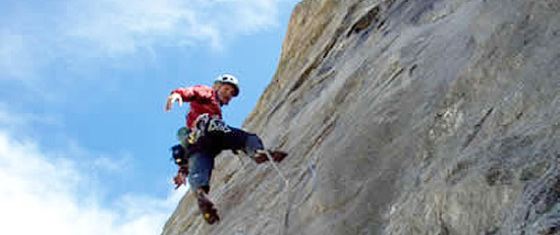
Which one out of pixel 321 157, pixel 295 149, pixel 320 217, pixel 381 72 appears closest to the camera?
pixel 320 217

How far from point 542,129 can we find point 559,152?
12.2 inches

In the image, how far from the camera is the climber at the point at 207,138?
6889 millimetres

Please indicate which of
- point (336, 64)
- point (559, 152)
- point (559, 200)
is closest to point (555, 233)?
point (559, 200)

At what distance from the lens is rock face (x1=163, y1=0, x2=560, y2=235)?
402 cm

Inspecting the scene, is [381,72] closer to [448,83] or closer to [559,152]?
[448,83]

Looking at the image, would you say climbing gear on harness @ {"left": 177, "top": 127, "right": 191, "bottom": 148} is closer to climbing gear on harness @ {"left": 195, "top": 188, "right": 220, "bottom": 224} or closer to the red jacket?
the red jacket

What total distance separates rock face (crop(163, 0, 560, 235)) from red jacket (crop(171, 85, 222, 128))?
846mm

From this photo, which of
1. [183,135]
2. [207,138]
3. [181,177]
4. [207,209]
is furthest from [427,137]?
[181,177]

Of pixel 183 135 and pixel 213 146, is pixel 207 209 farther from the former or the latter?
pixel 183 135

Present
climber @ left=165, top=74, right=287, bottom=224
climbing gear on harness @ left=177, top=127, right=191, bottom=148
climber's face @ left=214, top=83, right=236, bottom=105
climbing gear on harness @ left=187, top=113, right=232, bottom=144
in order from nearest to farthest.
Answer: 1. climber @ left=165, top=74, right=287, bottom=224
2. climbing gear on harness @ left=187, top=113, right=232, bottom=144
3. climbing gear on harness @ left=177, top=127, right=191, bottom=148
4. climber's face @ left=214, top=83, right=236, bottom=105

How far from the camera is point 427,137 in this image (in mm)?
5133

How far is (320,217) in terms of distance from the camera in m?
5.50

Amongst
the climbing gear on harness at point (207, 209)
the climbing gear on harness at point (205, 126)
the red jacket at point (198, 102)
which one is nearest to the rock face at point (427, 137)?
the climbing gear on harness at point (207, 209)

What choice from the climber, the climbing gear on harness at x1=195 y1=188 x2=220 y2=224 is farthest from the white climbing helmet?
the climbing gear on harness at x1=195 y1=188 x2=220 y2=224
